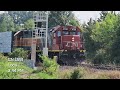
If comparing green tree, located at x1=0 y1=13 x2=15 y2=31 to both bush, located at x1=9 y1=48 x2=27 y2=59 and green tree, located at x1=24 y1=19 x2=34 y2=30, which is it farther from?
bush, located at x1=9 y1=48 x2=27 y2=59

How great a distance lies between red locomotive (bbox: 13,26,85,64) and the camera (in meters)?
7.94

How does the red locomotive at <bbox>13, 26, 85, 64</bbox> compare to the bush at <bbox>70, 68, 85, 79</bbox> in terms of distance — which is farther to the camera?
the red locomotive at <bbox>13, 26, 85, 64</bbox>

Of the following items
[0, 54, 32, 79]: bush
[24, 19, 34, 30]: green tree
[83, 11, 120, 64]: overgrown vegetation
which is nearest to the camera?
[0, 54, 32, 79]: bush

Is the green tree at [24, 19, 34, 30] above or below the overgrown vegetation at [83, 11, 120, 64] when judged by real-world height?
above

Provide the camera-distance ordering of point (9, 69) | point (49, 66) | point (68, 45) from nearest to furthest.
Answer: point (9, 69)
point (49, 66)
point (68, 45)

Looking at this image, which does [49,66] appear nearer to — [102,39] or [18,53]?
[18,53]

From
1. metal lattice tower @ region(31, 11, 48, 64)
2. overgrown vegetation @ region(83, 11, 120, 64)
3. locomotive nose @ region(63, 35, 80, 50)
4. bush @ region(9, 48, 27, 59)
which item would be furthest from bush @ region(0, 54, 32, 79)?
overgrown vegetation @ region(83, 11, 120, 64)

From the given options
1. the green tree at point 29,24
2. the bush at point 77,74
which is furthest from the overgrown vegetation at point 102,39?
the green tree at point 29,24

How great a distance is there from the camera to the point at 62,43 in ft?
27.2

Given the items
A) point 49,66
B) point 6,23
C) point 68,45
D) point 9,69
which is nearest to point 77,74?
point 49,66
